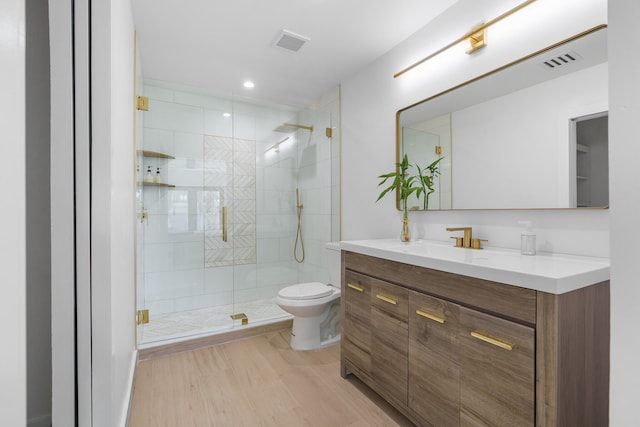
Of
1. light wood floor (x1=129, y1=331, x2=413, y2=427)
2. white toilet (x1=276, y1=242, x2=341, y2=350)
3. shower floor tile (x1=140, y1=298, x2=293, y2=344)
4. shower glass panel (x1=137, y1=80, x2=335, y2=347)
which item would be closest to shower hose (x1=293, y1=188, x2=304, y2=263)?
shower glass panel (x1=137, y1=80, x2=335, y2=347)

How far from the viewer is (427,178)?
6.80 feet

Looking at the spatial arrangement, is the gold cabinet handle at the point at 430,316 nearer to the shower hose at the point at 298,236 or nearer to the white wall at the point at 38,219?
the white wall at the point at 38,219

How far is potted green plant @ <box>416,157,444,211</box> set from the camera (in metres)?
2.04

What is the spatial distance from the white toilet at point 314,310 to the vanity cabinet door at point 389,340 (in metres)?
0.74

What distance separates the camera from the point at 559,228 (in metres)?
1.43

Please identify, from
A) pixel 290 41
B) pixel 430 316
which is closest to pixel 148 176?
pixel 290 41

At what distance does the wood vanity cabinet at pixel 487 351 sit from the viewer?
992 millimetres

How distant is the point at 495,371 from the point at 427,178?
4.14 ft

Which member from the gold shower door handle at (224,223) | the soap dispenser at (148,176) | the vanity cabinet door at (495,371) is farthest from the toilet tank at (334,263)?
the soap dispenser at (148,176)

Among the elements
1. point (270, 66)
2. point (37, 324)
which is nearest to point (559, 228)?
point (37, 324)

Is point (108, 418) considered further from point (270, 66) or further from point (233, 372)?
point (270, 66)

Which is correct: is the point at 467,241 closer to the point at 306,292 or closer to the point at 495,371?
the point at 495,371

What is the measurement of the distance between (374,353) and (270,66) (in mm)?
2379

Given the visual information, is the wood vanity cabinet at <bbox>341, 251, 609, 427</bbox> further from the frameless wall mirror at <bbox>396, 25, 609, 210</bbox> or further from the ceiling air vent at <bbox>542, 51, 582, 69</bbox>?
the ceiling air vent at <bbox>542, 51, 582, 69</bbox>
